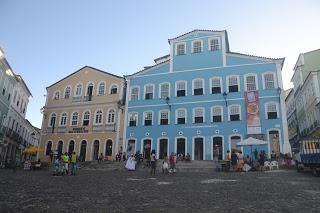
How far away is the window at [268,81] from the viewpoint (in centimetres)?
3035

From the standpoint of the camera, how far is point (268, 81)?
3059 cm

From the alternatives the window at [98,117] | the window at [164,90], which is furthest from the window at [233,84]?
the window at [98,117]

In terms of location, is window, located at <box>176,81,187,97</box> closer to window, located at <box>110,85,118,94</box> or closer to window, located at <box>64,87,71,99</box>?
window, located at <box>110,85,118,94</box>

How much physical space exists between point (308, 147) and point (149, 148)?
712 inches

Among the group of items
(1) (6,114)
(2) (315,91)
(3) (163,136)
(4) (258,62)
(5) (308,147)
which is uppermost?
(4) (258,62)

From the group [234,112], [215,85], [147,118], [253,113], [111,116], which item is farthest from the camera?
[111,116]

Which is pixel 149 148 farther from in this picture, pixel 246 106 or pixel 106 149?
pixel 246 106

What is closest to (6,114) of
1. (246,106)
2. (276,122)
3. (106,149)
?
(106,149)

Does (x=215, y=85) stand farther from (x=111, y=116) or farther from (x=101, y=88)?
(x=101, y=88)

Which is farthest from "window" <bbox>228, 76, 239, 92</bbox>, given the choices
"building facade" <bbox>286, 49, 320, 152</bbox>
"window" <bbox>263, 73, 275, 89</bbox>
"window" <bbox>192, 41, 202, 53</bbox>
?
"building facade" <bbox>286, 49, 320, 152</bbox>

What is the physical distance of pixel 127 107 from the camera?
3503 centimetres

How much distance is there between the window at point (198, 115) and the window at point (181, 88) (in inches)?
100

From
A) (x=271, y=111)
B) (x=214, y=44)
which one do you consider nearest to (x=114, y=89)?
(x=214, y=44)

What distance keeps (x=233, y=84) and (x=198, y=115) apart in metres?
4.94
